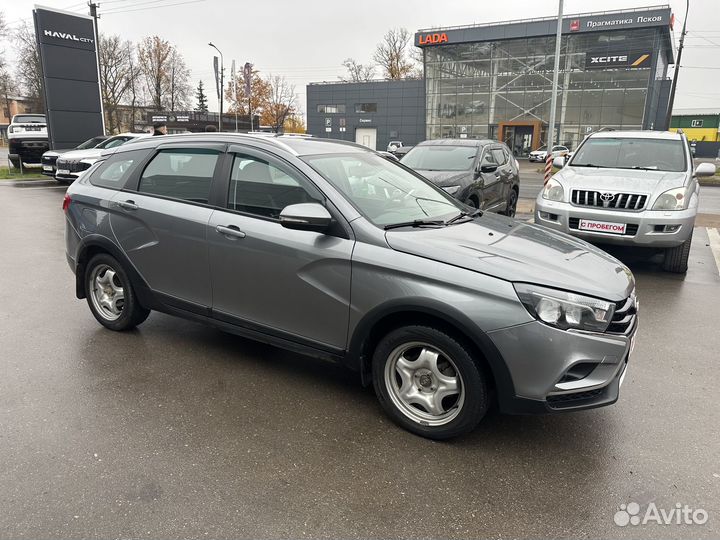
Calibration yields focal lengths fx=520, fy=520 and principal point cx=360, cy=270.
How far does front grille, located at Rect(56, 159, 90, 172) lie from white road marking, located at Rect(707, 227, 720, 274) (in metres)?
15.8

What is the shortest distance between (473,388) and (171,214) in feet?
8.48

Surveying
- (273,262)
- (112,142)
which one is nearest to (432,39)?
(112,142)

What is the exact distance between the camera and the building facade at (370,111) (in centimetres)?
5981

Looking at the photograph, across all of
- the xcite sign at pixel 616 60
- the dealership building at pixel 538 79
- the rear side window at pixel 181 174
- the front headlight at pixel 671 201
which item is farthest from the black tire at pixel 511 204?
the xcite sign at pixel 616 60

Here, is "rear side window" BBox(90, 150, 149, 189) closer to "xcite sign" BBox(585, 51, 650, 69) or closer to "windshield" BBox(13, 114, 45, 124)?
"windshield" BBox(13, 114, 45, 124)

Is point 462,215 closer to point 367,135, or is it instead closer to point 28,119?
point 28,119

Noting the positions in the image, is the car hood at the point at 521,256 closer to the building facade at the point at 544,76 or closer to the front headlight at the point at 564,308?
the front headlight at the point at 564,308

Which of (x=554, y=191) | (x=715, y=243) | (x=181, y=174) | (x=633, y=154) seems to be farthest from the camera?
(x=715, y=243)

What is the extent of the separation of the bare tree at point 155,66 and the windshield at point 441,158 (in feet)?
183

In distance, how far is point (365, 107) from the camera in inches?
2480

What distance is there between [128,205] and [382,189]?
6.90ft

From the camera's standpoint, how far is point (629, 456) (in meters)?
2.94

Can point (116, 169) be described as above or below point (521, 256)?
above

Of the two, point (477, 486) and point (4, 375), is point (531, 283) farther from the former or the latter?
point (4, 375)
